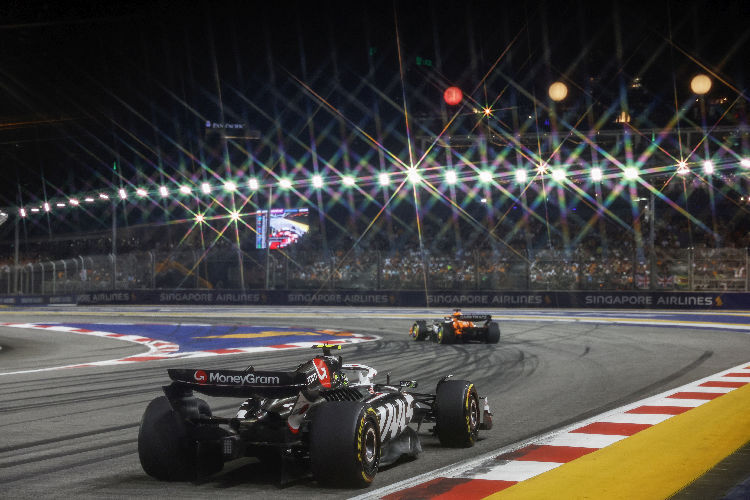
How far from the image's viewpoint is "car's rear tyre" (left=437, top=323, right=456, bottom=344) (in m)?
16.4

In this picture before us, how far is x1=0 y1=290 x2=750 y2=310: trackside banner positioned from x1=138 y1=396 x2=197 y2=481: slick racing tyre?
1001 inches

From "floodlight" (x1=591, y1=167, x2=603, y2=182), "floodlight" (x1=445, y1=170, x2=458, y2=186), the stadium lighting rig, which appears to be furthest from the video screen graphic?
"floodlight" (x1=591, y1=167, x2=603, y2=182)

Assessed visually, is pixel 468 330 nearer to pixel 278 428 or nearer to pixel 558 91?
pixel 558 91

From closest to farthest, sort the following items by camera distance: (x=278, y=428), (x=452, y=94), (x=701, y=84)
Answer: (x=278, y=428) < (x=701, y=84) < (x=452, y=94)

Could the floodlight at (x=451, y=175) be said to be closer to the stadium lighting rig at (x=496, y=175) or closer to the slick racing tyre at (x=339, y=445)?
the stadium lighting rig at (x=496, y=175)

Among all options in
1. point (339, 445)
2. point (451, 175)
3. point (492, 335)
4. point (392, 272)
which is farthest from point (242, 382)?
point (392, 272)

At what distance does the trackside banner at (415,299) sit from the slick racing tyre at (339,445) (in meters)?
25.1

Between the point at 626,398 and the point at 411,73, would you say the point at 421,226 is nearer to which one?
the point at 411,73

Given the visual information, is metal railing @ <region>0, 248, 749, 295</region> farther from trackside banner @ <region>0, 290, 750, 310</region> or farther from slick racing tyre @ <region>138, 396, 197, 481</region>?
slick racing tyre @ <region>138, 396, 197, 481</region>

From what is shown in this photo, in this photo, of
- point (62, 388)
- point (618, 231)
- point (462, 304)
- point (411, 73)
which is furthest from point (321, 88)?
point (62, 388)

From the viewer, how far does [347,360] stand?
13.5m

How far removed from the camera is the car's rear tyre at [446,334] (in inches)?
644

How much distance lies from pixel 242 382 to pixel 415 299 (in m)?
27.6

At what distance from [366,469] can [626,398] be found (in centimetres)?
490
